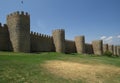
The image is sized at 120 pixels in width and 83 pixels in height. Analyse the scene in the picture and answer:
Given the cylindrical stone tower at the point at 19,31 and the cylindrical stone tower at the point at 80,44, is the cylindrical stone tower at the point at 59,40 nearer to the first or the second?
the cylindrical stone tower at the point at 80,44

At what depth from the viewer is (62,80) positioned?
12992 mm

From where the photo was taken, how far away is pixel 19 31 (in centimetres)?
3186

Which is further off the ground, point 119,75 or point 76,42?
point 76,42

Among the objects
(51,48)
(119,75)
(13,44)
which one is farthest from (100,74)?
(51,48)

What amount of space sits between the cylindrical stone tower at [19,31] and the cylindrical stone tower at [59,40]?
1214 cm

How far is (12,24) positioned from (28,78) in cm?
2137

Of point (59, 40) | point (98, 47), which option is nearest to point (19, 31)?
point (59, 40)

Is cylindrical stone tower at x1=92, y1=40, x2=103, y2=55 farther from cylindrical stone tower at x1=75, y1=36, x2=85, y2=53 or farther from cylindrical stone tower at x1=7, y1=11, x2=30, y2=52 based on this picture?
cylindrical stone tower at x1=7, y1=11, x2=30, y2=52

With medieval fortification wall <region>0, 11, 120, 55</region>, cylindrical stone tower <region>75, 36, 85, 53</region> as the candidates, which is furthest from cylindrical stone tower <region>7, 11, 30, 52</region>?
cylindrical stone tower <region>75, 36, 85, 53</region>

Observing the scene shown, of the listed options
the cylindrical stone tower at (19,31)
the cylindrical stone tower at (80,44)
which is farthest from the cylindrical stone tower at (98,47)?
the cylindrical stone tower at (19,31)

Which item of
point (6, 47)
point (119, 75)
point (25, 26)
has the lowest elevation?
point (119, 75)

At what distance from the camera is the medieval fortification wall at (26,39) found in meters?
32.0

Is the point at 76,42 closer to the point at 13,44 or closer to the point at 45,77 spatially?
the point at 13,44

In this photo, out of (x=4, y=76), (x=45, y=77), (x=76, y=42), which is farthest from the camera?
(x=76, y=42)
